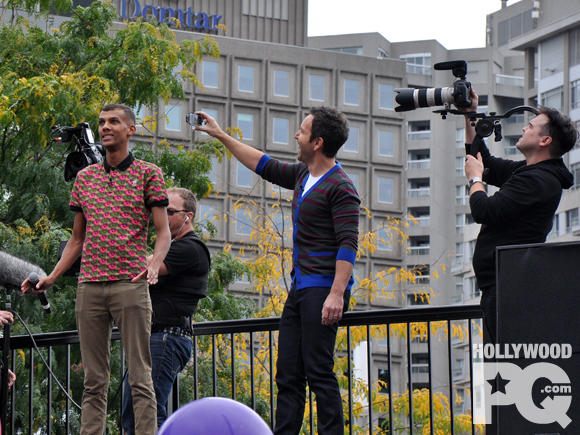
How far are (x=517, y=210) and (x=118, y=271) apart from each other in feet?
7.47

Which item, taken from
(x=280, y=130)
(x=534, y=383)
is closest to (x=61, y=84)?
(x=534, y=383)

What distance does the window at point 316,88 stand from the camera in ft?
172

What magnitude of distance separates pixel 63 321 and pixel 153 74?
12.1ft

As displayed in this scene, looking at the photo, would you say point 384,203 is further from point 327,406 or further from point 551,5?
point 327,406

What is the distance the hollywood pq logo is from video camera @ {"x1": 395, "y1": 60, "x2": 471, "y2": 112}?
67.5 inches

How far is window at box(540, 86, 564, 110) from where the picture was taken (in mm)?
52631

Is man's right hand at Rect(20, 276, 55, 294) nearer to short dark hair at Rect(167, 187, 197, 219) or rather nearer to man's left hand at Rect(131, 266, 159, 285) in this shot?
man's left hand at Rect(131, 266, 159, 285)

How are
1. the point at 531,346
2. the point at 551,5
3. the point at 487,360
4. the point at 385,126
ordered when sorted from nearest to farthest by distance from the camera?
the point at 531,346 → the point at 487,360 → the point at 385,126 → the point at 551,5

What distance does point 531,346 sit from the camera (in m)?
4.43

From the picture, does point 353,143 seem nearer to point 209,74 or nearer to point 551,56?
point 209,74

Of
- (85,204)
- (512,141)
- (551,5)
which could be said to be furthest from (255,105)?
(85,204)

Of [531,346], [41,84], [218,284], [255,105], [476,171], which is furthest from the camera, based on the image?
[255,105]

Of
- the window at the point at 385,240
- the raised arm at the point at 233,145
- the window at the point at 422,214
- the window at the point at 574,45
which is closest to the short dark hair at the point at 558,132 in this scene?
the raised arm at the point at 233,145

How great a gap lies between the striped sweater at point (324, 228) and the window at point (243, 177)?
43.4 m
